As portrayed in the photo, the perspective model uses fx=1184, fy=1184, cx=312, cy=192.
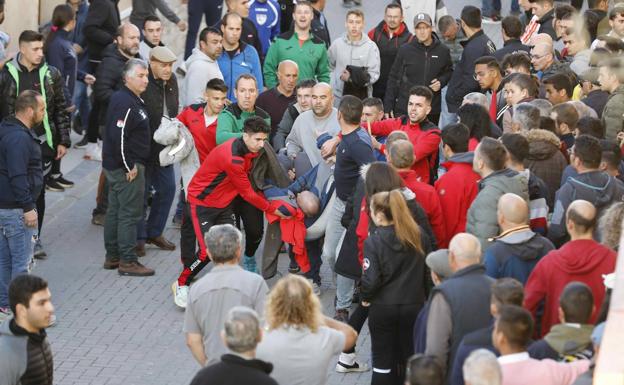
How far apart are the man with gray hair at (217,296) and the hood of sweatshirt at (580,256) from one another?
1.91 meters

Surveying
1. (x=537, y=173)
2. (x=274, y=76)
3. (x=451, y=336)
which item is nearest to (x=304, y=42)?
(x=274, y=76)

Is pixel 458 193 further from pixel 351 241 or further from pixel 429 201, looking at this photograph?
pixel 351 241

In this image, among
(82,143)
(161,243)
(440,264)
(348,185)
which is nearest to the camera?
(440,264)

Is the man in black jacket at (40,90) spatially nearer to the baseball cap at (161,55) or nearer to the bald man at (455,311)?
the baseball cap at (161,55)

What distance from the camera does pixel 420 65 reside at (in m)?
13.7

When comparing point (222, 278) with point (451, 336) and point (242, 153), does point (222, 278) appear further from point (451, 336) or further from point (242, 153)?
point (242, 153)

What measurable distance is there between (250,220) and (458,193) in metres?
2.43

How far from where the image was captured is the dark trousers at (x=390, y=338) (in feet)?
27.8

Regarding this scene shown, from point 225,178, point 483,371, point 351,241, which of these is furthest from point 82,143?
point 483,371

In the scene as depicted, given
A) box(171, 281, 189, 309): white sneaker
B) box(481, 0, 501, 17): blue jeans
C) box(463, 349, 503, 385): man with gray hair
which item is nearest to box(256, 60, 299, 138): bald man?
box(171, 281, 189, 309): white sneaker

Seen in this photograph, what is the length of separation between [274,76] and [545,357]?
25.7 feet

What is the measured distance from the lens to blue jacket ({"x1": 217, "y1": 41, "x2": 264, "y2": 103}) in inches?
521

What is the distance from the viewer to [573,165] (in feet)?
29.6

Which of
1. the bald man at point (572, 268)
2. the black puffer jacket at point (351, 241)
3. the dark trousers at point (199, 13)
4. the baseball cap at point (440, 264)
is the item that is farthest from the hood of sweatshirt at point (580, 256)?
the dark trousers at point (199, 13)
